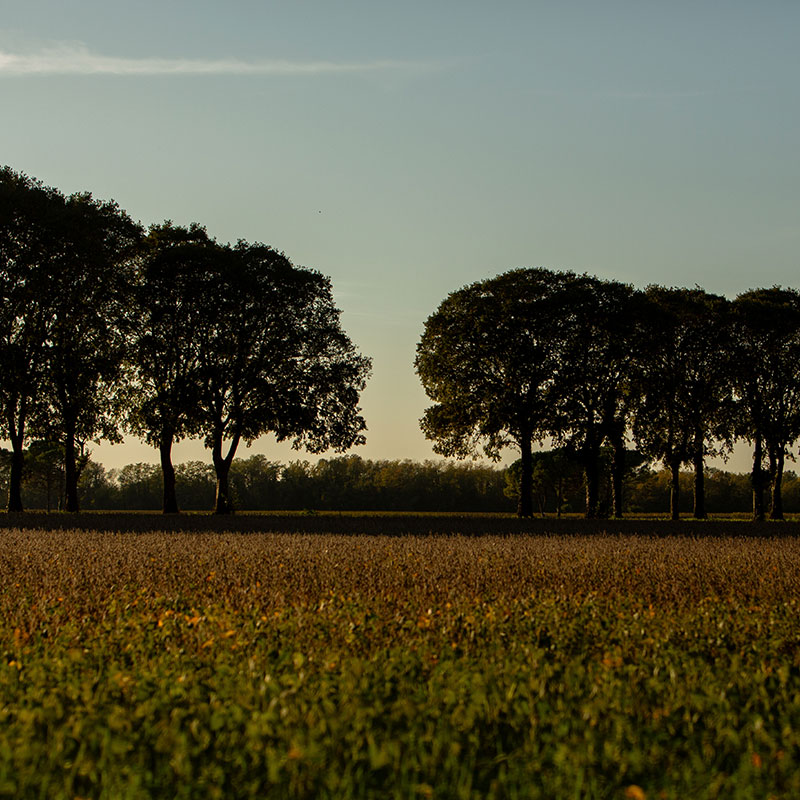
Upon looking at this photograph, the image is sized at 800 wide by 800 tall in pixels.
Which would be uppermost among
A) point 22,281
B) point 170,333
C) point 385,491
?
point 22,281

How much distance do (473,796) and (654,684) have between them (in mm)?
2091

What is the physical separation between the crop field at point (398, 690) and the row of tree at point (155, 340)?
32.1m

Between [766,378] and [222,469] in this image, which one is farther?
[766,378]

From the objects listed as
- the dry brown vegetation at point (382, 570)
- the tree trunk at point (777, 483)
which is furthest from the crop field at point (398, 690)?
the tree trunk at point (777, 483)

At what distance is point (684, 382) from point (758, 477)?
22.9 ft

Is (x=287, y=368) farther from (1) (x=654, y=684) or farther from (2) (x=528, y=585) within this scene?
(1) (x=654, y=684)

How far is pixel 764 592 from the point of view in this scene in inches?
424

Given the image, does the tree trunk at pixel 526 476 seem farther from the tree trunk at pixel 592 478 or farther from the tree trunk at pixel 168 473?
the tree trunk at pixel 168 473

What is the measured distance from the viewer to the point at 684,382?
4662 centimetres

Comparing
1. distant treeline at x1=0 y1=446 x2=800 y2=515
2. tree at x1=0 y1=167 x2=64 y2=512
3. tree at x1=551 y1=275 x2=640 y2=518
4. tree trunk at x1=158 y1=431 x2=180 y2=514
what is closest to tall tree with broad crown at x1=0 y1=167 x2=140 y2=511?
tree at x1=0 y1=167 x2=64 y2=512

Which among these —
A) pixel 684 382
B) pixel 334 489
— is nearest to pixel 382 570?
pixel 684 382

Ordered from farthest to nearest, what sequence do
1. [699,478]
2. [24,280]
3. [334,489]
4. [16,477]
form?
[334,489]
[699,478]
[16,477]
[24,280]

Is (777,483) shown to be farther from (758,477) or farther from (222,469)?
(222,469)

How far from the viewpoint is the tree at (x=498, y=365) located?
4469 centimetres
